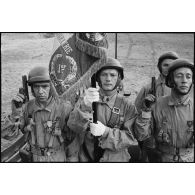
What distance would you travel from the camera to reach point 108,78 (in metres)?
3.62

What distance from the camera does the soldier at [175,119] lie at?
353cm

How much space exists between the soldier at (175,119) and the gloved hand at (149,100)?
5 centimetres

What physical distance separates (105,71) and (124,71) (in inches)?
9.9

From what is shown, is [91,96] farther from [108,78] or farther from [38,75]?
[38,75]

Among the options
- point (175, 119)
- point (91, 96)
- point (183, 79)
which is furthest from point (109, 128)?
point (183, 79)

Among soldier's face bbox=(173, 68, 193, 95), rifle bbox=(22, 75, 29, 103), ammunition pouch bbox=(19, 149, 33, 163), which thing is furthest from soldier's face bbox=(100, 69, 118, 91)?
ammunition pouch bbox=(19, 149, 33, 163)

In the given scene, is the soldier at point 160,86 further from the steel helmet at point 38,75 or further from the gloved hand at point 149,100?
the steel helmet at point 38,75

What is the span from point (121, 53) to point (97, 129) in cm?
97

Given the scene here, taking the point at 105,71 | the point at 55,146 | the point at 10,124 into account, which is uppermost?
the point at 105,71

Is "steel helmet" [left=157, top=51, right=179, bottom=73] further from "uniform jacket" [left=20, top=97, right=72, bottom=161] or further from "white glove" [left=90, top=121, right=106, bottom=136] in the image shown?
"uniform jacket" [left=20, top=97, right=72, bottom=161]

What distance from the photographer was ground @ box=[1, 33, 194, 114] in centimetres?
369
